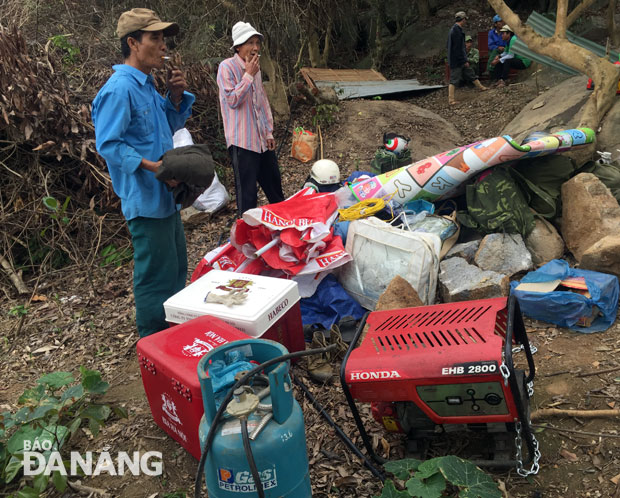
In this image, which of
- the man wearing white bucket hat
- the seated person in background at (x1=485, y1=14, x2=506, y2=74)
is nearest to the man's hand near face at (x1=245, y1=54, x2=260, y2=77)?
the man wearing white bucket hat

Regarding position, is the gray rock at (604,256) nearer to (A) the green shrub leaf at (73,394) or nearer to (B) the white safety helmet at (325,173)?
(B) the white safety helmet at (325,173)

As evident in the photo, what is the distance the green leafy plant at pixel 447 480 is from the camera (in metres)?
1.98

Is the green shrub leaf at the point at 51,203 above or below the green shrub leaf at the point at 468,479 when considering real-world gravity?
above

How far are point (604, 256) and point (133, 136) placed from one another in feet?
10.5

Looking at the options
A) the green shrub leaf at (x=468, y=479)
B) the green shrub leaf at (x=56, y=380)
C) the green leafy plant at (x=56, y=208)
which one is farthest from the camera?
the green leafy plant at (x=56, y=208)

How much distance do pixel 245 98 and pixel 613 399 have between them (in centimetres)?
369

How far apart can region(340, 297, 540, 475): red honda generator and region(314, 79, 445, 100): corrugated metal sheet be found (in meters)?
7.40

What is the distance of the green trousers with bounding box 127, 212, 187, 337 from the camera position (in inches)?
127

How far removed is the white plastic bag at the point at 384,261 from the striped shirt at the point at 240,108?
141cm

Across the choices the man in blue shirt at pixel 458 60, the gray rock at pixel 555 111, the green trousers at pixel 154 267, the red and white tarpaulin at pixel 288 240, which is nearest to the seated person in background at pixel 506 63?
the man in blue shirt at pixel 458 60

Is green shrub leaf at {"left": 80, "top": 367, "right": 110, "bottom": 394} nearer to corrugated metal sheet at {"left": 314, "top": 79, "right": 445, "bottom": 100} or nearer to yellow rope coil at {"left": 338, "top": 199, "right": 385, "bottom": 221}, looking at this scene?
yellow rope coil at {"left": 338, "top": 199, "right": 385, "bottom": 221}

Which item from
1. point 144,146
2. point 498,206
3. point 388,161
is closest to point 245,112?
point 388,161

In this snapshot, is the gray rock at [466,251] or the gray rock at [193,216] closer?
the gray rock at [466,251]

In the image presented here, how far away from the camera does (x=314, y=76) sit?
1030cm
